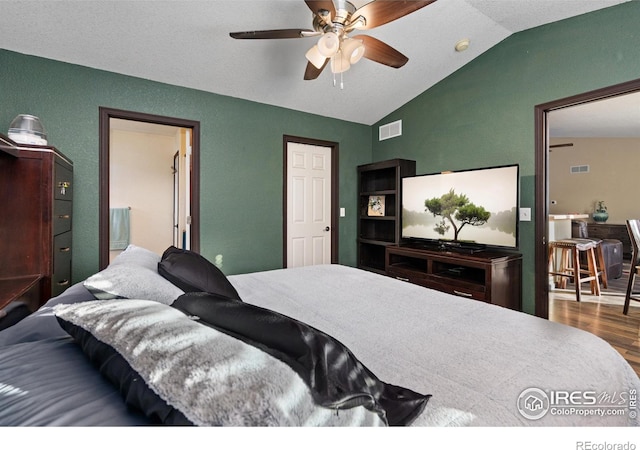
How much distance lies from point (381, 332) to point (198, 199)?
265 cm

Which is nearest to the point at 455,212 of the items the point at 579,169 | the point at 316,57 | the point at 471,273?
the point at 471,273

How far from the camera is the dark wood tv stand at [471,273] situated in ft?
8.45

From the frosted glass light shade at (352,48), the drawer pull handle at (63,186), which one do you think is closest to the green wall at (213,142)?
the drawer pull handle at (63,186)

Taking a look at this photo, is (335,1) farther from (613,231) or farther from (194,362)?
(613,231)

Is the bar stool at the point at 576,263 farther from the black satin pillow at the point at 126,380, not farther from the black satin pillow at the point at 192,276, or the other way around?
the black satin pillow at the point at 126,380

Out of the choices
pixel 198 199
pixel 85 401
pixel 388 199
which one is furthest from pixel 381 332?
pixel 388 199

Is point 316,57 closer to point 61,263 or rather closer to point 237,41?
point 237,41

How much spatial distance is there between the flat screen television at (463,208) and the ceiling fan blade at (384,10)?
5.77ft

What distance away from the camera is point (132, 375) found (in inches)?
21.4

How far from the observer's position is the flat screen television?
2.74m

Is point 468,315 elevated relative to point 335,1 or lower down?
lower down

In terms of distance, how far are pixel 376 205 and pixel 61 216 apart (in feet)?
11.0

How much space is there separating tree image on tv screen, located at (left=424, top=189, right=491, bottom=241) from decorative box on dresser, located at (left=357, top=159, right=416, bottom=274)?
2.29ft

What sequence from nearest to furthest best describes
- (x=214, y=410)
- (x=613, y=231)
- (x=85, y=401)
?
(x=214, y=410) → (x=85, y=401) → (x=613, y=231)
